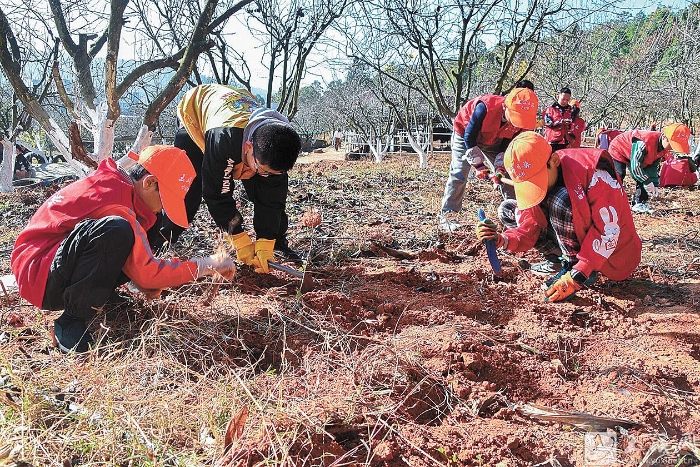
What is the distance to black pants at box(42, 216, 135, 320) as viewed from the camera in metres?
1.90

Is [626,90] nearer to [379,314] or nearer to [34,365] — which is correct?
[379,314]

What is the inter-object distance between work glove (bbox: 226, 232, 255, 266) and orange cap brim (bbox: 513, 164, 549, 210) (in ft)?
5.21

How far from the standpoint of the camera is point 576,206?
2.58 m

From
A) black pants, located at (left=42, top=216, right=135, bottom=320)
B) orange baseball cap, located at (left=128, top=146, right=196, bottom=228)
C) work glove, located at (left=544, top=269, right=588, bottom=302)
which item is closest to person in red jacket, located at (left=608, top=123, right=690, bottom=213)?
work glove, located at (left=544, top=269, right=588, bottom=302)

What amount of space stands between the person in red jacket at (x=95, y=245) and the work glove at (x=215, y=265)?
0.06 metres

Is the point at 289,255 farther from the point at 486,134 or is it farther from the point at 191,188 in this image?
the point at 486,134

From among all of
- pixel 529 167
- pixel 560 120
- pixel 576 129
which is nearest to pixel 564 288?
pixel 529 167

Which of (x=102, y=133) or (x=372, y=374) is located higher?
(x=102, y=133)

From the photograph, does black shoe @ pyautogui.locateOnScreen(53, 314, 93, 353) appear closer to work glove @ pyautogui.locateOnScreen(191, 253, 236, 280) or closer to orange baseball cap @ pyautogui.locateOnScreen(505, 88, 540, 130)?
work glove @ pyautogui.locateOnScreen(191, 253, 236, 280)

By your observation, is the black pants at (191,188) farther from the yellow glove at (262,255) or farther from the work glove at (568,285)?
the work glove at (568,285)

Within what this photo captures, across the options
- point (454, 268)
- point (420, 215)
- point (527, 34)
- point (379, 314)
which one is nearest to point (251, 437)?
point (379, 314)

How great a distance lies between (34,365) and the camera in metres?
1.94

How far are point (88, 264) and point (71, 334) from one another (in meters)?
0.33

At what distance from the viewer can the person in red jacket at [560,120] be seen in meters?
6.43
